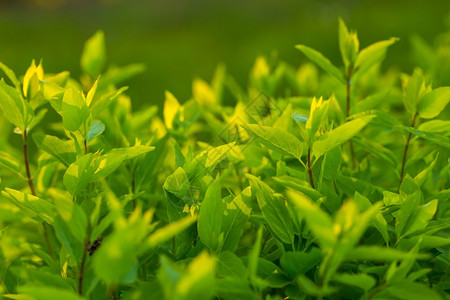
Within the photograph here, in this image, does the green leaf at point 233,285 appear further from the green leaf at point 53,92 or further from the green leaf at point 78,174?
the green leaf at point 53,92

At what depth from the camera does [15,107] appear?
135 centimetres

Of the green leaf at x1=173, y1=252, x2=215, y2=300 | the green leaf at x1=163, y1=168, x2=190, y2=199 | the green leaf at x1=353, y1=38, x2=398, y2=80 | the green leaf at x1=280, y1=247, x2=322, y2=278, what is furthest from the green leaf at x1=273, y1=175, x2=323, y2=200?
the green leaf at x1=353, y1=38, x2=398, y2=80

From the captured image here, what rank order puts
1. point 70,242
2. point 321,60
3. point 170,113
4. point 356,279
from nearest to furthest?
point 356,279 → point 70,242 → point 321,60 → point 170,113

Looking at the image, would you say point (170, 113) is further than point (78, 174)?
Yes

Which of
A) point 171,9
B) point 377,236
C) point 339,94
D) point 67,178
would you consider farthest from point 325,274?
point 171,9

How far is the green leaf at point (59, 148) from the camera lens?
4.38 ft

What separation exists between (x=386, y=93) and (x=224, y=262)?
0.77m

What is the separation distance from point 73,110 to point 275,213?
0.53 meters

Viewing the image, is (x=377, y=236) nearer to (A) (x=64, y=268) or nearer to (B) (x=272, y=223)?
(B) (x=272, y=223)

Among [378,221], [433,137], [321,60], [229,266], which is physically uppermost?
[321,60]

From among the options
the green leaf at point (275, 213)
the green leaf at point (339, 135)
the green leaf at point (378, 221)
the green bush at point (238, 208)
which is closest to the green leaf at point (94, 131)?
the green bush at point (238, 208)

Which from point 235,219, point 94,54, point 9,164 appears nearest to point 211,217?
point 235,219

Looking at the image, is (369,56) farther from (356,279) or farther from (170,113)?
(356,279)

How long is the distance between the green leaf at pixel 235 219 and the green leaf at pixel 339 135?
0.63 ft
